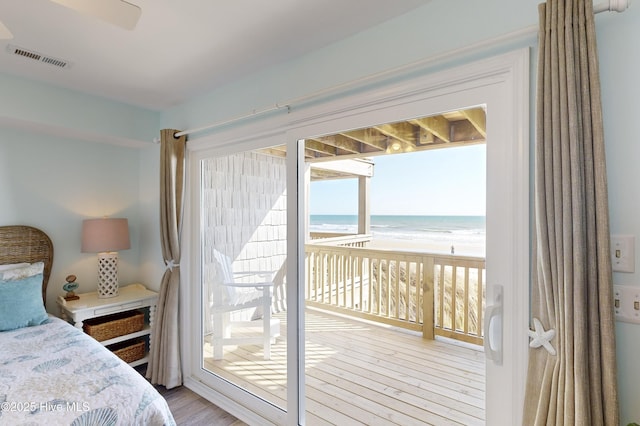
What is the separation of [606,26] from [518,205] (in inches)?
27.1

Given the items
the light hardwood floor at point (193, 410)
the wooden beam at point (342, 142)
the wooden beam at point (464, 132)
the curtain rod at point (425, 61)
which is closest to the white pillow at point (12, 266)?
the light hardwood floor at point (193, 410)

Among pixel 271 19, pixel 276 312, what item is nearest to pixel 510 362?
pixel 276 312

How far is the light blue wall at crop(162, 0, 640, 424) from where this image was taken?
1.12m

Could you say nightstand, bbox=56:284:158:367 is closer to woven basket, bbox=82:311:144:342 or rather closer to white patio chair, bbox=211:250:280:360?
woven basket, bbox=82:311:144:342

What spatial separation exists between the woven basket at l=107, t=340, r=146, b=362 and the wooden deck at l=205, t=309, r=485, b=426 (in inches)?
27.5

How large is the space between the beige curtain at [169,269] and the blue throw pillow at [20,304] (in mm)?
809

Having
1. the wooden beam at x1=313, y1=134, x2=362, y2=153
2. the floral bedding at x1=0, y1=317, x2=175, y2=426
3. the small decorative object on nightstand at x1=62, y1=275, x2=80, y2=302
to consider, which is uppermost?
the wooden beam at x1=313, y1=134, x2=362, y2=153

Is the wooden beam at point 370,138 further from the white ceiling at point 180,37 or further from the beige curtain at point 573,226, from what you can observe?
the beige curtain at point 573,226

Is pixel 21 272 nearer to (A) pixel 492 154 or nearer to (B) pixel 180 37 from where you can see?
(B) pixel 180 37

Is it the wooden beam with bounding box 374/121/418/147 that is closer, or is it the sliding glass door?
the wooden beam with bounding box 374/121/418/147

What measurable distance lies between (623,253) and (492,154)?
1.88 ft

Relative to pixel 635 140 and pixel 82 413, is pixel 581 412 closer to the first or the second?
pixel 635 140

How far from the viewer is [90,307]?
2629mm

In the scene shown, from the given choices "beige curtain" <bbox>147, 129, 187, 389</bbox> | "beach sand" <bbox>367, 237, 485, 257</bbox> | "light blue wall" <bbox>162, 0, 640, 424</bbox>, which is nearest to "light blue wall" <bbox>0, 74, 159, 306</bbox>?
"beige curtain" <bbox>147, 129, 187, 389</bbox>
